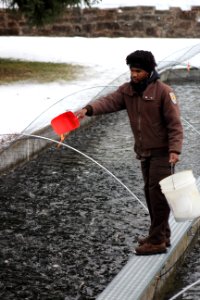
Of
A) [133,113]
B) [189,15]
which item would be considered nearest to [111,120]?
→ [133,113]

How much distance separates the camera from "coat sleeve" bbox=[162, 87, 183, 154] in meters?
4.80

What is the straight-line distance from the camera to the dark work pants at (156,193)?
5012mm

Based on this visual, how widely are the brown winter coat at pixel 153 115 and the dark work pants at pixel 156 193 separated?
100 mm

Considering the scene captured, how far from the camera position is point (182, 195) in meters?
4.79

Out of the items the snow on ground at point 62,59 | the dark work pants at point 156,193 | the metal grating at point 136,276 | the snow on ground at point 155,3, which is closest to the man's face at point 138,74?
the dark work pants at point 156,193

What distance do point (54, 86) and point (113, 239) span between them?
274 inches

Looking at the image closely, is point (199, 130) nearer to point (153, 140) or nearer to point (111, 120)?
point (111, 120)

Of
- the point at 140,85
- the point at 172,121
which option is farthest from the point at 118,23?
the point at 172,121

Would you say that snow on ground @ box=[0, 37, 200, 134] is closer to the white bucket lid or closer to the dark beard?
the dark beard

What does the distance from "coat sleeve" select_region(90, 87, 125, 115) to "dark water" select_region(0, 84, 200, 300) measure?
119 cm

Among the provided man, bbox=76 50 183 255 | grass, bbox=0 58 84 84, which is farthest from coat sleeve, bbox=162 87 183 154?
grass, bbox=0 58 84 84

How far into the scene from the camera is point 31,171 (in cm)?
796

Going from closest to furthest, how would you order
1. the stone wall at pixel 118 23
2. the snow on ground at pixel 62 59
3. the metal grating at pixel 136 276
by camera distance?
the metal grating at pixel 136 276 < the snow on ground at pixel 62 59 < the stone wall at pixel 118 23

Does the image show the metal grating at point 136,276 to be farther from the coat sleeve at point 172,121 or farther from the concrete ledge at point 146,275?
the coat sleeve at point 172,121
